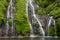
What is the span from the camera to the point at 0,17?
34.0m

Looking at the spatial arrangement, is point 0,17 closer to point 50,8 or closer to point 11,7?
point 11,7

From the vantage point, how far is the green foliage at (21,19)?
112 feet

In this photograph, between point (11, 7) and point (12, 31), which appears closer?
point (12, 31)

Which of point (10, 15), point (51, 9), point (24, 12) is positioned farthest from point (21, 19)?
point (51, 9)

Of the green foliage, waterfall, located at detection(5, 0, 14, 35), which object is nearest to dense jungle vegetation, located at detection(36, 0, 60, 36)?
the green foliage

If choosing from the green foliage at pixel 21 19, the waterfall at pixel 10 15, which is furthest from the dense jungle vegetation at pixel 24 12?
the waterfall at pixel 10 15

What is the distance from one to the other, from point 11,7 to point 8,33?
17.3 feet

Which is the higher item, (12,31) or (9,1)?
(9,1)

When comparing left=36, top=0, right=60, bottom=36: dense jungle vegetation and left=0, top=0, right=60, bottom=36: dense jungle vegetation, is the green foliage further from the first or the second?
left=36, top=0, right=60, bottom=36: dense jungle vegetation

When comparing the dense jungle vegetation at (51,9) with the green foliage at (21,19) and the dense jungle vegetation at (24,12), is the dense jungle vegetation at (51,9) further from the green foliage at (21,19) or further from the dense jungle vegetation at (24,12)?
the green foliage at (21,19)

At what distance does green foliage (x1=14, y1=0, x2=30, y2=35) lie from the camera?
3409 cm

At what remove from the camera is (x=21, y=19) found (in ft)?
114

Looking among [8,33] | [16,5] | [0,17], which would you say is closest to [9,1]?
[16,5]

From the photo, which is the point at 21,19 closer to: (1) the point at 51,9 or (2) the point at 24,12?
(2) the point at 24,12
